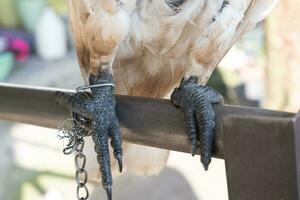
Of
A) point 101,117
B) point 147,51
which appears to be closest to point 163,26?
point 147,51

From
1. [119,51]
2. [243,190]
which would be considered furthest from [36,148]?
[243,190]

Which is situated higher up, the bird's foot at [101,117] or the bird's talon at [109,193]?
the bird's foot at [101,117]

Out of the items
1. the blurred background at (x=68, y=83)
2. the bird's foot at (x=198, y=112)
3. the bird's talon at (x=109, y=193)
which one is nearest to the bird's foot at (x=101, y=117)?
the bird's talon at (x=109, y=193)

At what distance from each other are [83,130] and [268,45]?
119cm

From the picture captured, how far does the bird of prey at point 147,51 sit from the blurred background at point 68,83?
30cm

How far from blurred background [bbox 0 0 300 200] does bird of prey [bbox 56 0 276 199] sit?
0.97ft

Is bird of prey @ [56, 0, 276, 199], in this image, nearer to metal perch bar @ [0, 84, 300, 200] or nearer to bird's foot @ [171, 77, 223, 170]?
bird's foot @ [171, 77, 223, 170]

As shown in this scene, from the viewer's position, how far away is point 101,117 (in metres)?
0.86

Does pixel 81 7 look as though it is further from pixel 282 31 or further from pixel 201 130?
pixel 282 31

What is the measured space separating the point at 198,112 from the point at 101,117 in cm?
16

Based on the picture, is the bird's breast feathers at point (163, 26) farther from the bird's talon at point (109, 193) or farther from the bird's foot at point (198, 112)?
the bird's talon at point (109, 193)

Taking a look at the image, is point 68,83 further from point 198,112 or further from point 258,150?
point 258,150

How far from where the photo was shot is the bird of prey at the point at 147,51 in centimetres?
85

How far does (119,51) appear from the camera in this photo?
3.65 ft
